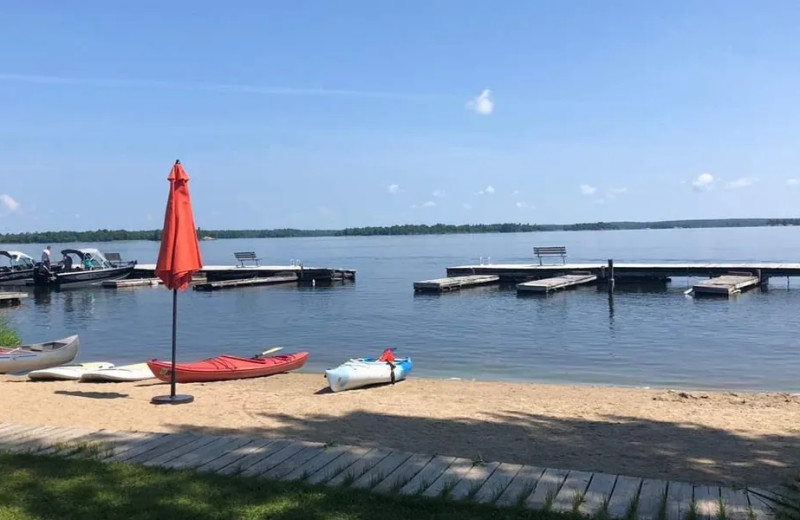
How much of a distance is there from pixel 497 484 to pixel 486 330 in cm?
1900

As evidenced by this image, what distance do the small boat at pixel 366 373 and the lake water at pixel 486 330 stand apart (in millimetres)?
1981

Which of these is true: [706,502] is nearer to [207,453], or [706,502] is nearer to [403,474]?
[403,474]

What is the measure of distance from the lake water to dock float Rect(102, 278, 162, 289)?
12.9ft

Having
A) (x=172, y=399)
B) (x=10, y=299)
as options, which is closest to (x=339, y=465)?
(x=172, y=399)

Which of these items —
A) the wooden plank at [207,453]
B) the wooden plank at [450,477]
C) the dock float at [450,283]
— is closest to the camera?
the wooden plank at [450,477]

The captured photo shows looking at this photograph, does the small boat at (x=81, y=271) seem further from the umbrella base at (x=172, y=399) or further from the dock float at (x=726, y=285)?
the umbrella base at (x=172, y=399)

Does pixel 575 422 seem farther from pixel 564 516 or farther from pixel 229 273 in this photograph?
pixel 229 273

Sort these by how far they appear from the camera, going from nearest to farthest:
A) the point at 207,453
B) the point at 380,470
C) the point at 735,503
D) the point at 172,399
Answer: the point at 735,503 < the point at 380,470 < the point at 207,453 < the point at 172,399

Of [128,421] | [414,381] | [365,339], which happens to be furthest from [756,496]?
[365,339]

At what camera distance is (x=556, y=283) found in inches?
1427

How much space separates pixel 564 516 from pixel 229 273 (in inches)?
1791

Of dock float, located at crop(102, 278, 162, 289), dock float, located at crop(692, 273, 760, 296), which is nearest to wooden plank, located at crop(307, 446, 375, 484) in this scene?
dock float, located at crop(692, 273, 760, 296)

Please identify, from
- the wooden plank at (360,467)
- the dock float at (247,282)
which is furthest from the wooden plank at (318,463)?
the dock float at (247,282)

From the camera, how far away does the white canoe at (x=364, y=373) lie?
483 inches
